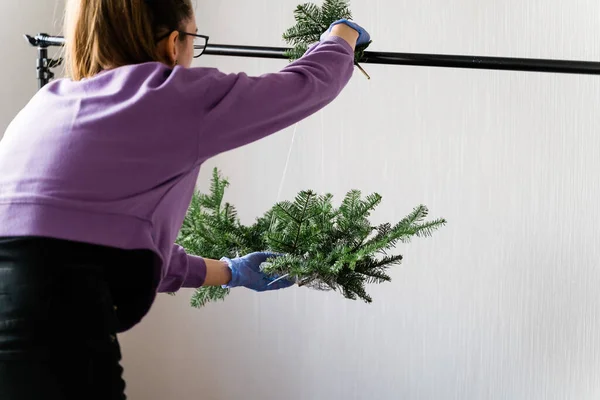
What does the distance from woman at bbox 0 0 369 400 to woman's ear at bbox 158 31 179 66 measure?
3 cm

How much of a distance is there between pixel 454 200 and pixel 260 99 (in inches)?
35.1

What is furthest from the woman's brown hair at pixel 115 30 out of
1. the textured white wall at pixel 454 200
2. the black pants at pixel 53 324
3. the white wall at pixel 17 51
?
the white wall at pixel 17 51

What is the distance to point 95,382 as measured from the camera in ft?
2.84

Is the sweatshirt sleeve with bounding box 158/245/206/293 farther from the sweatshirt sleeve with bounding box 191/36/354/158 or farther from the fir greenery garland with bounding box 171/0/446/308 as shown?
the sweatshirt sleeve with bounding box 191/36/354/158

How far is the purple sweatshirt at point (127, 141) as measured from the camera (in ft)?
2.82

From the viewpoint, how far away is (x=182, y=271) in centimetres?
113

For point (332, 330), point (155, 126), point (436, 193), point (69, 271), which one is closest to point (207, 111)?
point (155, 126)

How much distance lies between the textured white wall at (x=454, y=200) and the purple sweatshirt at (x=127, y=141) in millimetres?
805

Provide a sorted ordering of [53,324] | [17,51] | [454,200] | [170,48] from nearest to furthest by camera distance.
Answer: [53,324]
[170,48]
[454,200]
[17,51]

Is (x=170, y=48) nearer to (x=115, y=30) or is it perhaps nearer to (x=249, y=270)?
(x=115, y=30)

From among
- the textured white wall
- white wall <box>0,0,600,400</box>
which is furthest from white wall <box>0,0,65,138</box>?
the textured white wall

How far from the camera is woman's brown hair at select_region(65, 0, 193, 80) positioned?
93 centimetres

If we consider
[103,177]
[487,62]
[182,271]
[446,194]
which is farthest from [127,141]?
[446,194]

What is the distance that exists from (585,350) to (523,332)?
0.42ft
